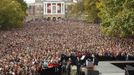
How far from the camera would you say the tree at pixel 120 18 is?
2135 inches

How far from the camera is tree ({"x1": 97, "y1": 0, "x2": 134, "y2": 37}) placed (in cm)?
5422

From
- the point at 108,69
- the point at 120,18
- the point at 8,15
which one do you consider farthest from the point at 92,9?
the point at 108,69

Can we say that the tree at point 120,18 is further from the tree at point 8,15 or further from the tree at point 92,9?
the tree at point 92,9

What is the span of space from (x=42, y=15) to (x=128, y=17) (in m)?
146

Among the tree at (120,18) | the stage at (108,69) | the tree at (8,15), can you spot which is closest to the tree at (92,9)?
the tree at (8,15)

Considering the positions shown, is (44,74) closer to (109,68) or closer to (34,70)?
(34,70)

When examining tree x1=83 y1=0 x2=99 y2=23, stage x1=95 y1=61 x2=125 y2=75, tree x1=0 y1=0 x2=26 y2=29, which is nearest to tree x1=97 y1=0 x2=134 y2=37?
stage x1=95 y1=61 x2=125 y2=75

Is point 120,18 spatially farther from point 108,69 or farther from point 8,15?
point 8,15

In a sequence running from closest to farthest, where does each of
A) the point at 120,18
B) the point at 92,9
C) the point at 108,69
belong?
the point at 108,69, the point at 120,18, the point at 92,9

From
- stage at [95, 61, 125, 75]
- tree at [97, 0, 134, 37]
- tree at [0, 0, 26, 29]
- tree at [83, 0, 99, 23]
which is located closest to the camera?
stage at [95, 61, 125, 75]

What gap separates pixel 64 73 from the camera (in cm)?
3030

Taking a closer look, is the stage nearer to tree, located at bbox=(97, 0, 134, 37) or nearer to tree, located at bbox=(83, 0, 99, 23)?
tree, located at bbox=(97, 0, 134, 37)

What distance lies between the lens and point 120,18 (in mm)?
55719

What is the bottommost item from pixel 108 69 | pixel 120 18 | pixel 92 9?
pixel 92 9
